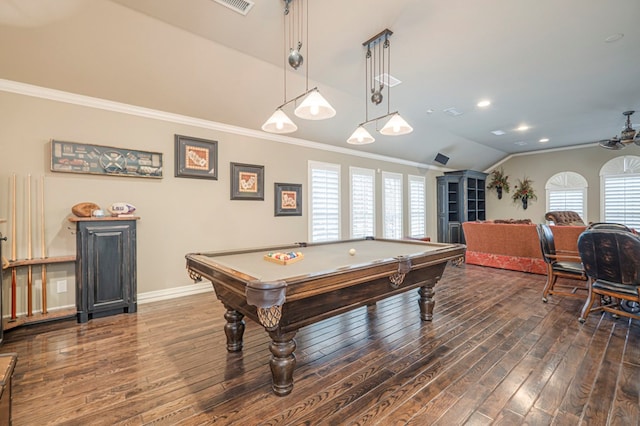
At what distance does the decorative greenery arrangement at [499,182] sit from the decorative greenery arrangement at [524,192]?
12.0 inches

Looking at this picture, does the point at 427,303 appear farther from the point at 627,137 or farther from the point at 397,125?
the point at 627,137

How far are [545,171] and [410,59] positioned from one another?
7.68 m

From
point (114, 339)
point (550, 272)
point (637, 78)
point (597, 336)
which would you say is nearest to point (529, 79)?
point (637, 78)

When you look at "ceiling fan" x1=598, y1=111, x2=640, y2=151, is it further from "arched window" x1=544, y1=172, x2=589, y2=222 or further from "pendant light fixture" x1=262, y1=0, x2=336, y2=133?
"pendant light fixture" x1=262, y1=0, x2=336, y2=133

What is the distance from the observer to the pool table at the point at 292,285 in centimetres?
167

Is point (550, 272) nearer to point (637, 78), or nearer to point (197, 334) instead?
point (637, 78)

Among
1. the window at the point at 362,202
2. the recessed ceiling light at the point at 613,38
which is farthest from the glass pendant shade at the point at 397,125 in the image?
the window at the point at 362,202

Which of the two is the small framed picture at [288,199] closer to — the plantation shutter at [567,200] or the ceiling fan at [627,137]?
the ceiling fan at [627,137]

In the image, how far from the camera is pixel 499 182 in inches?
366

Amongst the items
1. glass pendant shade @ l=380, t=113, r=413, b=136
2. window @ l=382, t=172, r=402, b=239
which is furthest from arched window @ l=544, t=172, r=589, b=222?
glass pendant shade @ l=380, t=113, r=413, b=136

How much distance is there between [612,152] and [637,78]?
15.6ft

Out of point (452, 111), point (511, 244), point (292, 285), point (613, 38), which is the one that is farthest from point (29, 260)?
point (511, 244)

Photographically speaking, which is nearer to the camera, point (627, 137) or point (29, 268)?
point (29, 268)

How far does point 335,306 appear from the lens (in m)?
2.13
